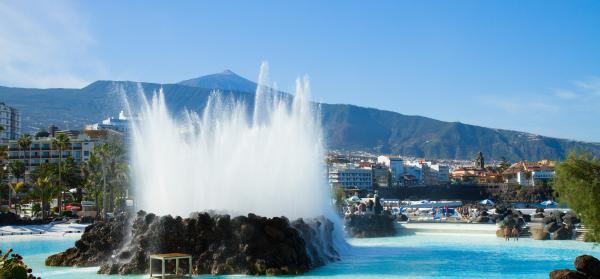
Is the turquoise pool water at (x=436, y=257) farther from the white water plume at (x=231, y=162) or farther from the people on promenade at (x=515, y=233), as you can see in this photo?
the white water plume at (x=231, y=162)

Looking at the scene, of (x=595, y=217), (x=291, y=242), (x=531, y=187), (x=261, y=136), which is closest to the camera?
(x=595, y=217)

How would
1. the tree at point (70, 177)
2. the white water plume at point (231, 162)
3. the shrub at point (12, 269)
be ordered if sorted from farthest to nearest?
the tree at point (70, 177)
the white water plume at point (231, 162)
the shrub at point (12, 269)

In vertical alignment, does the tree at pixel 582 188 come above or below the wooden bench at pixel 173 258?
above

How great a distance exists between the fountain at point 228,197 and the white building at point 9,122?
151521 mm

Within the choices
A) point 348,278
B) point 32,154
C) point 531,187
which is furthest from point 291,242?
point 531,187

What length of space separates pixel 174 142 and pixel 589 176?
22279mm

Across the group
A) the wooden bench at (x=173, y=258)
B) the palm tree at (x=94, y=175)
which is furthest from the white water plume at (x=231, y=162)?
the palm tree at (x=94, y=175)

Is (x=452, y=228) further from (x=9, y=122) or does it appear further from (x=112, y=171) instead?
(x=9, y=122)

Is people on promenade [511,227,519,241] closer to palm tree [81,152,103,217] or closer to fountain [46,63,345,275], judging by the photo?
fountain [46,63,345,275]

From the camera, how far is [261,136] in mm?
38281

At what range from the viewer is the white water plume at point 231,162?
3569cm

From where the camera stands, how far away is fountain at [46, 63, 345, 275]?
1198 inches

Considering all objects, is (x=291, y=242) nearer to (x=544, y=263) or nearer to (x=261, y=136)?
(x=261, y=136)

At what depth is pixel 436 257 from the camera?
1426 inches
